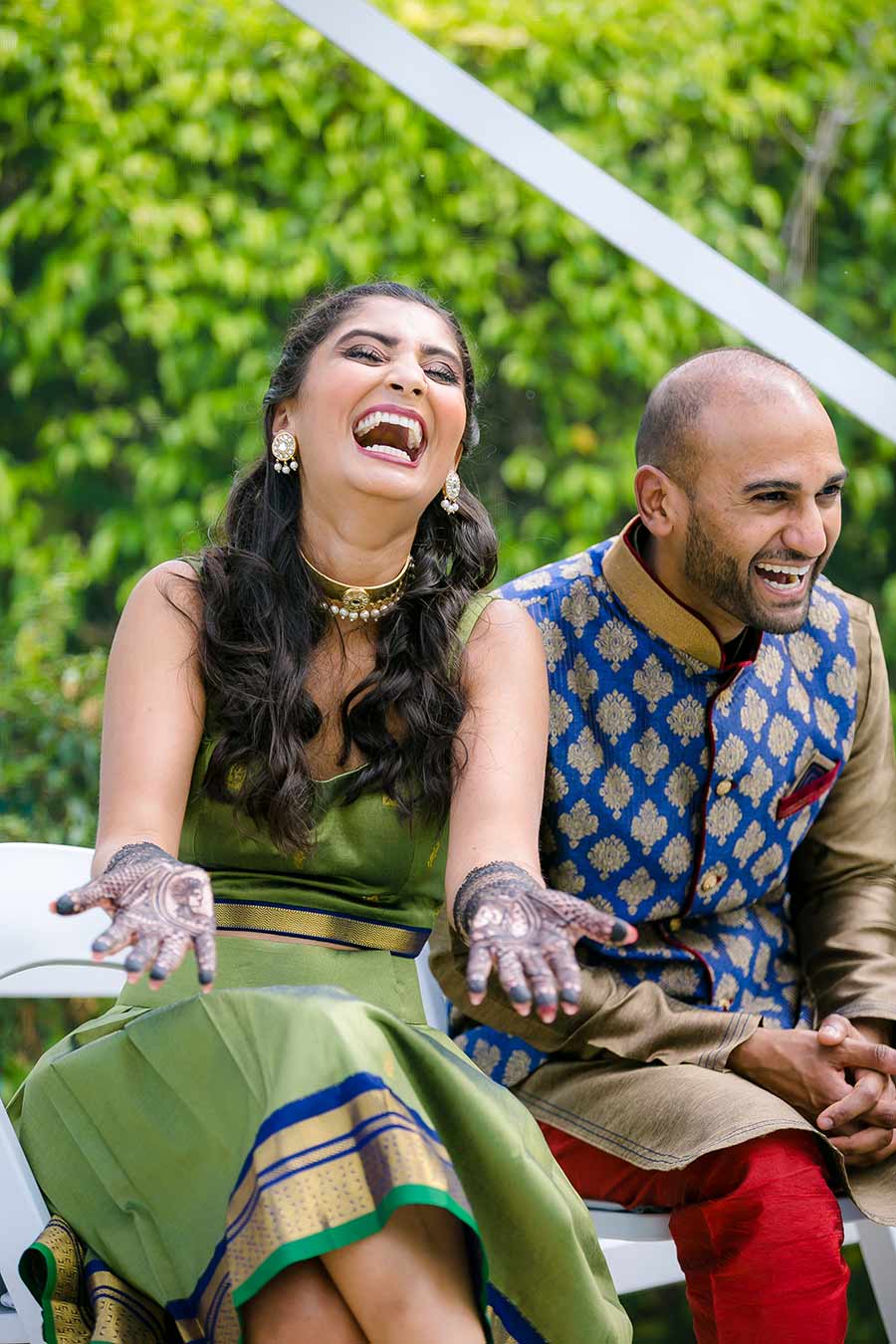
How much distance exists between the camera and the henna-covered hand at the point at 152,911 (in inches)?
69.7

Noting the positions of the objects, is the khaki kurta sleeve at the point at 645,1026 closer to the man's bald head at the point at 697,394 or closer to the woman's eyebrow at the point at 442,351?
the man's bald head at the point at 697,394

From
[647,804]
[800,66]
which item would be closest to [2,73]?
[800,66]

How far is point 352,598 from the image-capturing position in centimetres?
249

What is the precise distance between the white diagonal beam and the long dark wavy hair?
619 millimetres

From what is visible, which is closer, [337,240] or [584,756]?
[584,756]

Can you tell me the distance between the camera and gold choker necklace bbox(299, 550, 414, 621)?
2.48 meters

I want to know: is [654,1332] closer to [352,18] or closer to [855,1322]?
[855,1322]

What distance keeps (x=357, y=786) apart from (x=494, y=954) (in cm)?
53

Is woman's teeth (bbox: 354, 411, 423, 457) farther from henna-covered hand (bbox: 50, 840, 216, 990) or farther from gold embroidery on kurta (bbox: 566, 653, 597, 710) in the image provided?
henna-covered hand (bbox: 50, 840, 216, 990)

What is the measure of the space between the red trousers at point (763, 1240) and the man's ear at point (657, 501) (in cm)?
96

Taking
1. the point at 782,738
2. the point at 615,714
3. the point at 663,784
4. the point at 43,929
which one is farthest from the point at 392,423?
the point at 43,929

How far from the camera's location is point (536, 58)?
15.1 feet

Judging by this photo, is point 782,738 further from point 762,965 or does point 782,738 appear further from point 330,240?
point 330,240

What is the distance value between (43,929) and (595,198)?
5.23ft
